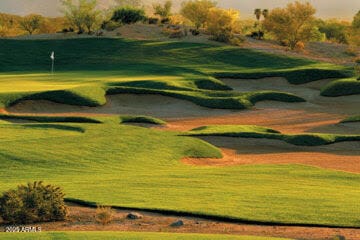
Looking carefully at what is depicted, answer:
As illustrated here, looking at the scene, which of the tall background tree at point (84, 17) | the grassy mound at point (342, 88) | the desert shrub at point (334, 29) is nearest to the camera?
the grassy mound at point (342, 88)

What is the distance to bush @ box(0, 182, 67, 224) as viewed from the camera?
1703 cm

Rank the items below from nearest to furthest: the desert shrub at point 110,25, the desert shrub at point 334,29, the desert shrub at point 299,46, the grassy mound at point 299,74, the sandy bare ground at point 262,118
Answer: the sandy bare ground at point 262,118 → the grassy mound at point 299,74 → the desert shrub at point 299,46 → the desert shrub at point 110,25 → the desert shrub at point 334,29

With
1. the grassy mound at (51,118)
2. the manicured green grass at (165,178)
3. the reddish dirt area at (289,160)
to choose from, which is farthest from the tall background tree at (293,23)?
the manicured green grass at (165,178)

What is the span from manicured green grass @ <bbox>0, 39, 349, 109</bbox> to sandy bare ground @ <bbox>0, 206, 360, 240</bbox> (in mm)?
A: 30237

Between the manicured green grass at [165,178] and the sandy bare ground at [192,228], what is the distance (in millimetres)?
463

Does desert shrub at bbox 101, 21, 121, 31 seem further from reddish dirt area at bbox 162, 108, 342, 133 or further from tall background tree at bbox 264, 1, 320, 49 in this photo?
reddish dirt area at bbox 162, 108, 342, 133

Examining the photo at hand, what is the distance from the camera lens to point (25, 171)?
2388 cm

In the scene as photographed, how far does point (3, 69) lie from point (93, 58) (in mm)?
11389

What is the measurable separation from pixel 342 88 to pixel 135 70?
24543 millimetres

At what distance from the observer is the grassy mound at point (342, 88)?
58906 mm

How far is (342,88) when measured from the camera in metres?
59.3

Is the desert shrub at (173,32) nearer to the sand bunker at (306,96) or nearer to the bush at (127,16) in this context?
the bush at (127,16)

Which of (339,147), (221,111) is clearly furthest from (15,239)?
(221,111)

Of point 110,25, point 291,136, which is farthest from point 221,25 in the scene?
point 291,136
